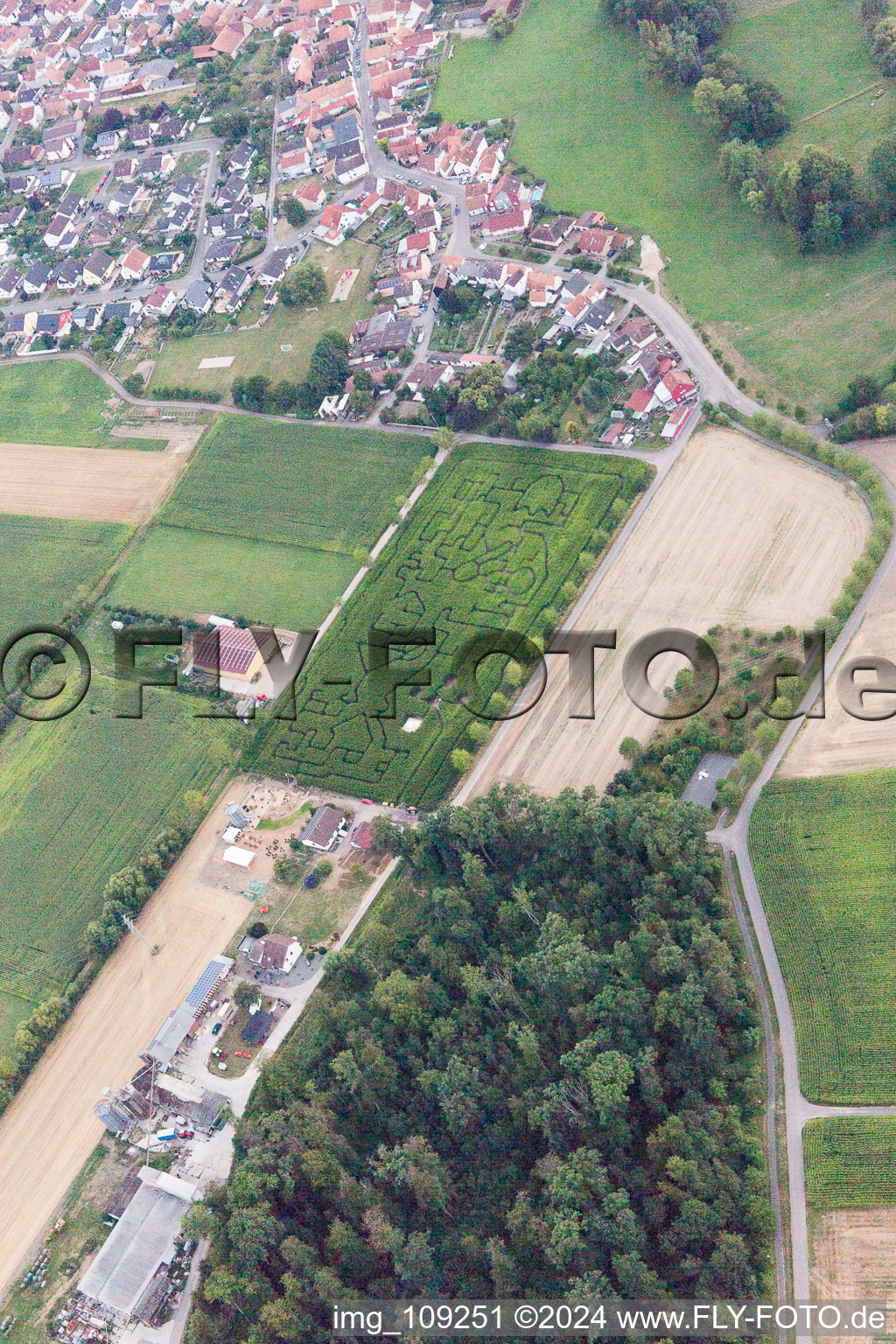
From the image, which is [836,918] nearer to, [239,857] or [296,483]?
[239,857]

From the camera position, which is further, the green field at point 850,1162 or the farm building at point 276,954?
the farm building at point 276,954

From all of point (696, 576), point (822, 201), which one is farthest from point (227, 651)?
point (822, 201)

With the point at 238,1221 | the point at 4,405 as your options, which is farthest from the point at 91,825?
the point at 4,405

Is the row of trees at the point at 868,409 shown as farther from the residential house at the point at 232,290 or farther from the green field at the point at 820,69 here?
the residential house at the point at 232,290

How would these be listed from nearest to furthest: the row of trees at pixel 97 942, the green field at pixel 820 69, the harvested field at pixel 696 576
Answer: the row of trees at pixel 97 942, the harvested field at pixel 696 576, the green field at pixel 820 69

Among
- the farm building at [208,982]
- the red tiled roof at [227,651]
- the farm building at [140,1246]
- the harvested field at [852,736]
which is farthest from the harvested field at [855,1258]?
the red tiled roof at [227,651]

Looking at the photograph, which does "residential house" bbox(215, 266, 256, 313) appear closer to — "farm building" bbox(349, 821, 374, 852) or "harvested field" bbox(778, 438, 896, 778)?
"farm building" bbox(349, 821, 374, 852)
